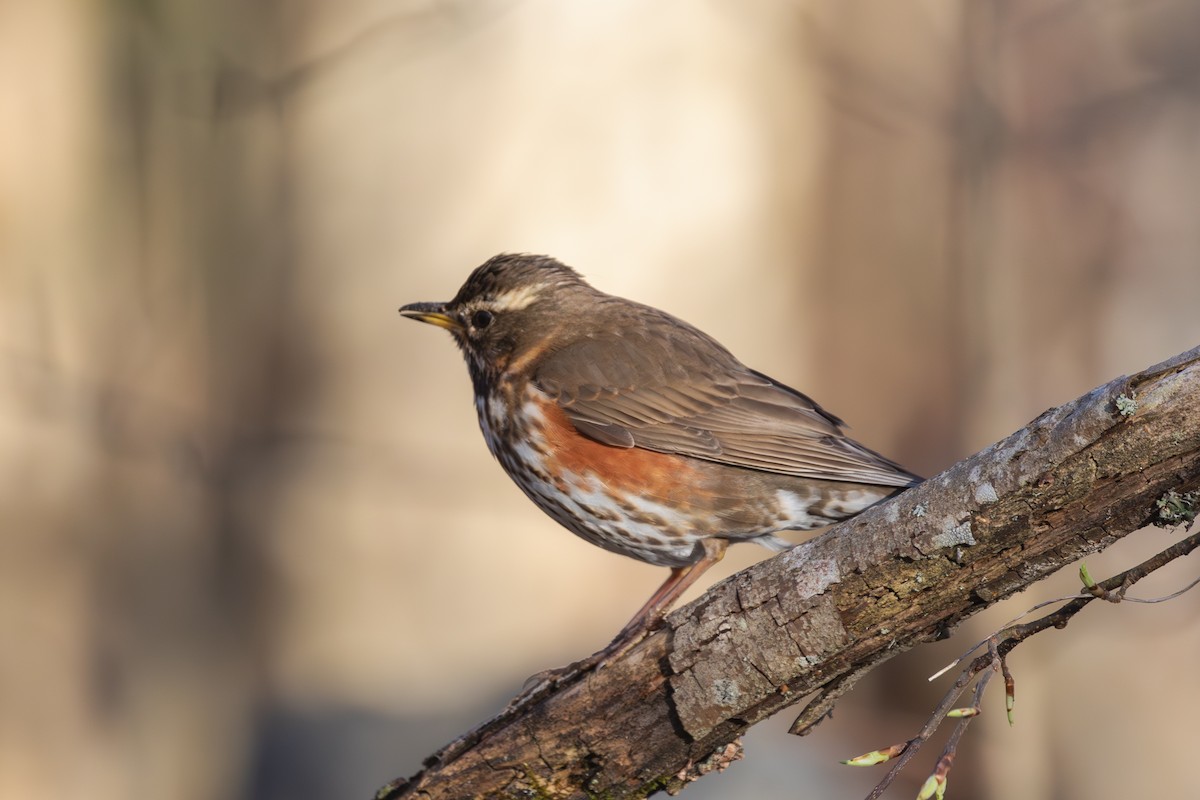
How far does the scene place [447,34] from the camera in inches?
301

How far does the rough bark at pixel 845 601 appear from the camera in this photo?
2.56 metres

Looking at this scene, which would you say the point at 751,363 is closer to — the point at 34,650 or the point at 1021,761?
the point at 1021,761

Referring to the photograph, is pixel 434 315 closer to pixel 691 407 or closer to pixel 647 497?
pixel 691 407

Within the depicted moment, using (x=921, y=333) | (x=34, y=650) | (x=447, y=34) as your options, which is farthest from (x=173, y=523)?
(x=921, y=333)

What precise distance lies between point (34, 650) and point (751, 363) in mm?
4879

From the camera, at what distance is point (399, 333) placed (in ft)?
25.8

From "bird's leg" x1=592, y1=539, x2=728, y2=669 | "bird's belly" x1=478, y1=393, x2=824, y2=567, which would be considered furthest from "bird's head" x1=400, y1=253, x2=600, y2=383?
"bird's leg" x1=592, y1=539, x2=728, y2=669

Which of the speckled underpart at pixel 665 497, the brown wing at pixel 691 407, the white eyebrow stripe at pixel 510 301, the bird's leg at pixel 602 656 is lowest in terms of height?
the bird's leg at pixel 602 656

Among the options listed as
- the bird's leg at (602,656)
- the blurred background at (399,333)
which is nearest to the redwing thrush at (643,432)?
the bird's leg at (602,656)

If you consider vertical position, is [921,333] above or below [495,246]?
below

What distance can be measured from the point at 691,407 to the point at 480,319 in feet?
3.08

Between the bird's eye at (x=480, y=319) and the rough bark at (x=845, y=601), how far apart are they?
69.0 inches

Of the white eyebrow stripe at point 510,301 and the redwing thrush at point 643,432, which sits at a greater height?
the white eyebrow stripe at point 510,301

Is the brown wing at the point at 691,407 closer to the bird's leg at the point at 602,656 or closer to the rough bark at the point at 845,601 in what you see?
the bird's leg at the point at 602,656
